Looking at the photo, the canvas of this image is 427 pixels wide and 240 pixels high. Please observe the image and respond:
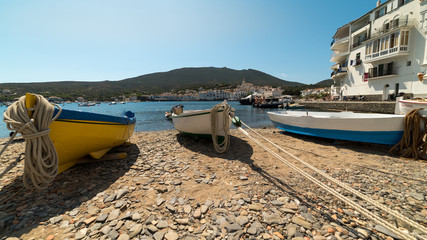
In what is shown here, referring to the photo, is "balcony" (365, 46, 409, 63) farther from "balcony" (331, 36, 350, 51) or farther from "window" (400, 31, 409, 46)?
"balcony" (331, 36, 350, 51)

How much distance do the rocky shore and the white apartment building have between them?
25.3 meters

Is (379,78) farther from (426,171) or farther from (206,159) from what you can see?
(206,159)

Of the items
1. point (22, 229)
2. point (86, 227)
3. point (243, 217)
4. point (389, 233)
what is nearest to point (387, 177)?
point (389, 233)

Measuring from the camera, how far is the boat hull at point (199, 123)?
19.0 feet

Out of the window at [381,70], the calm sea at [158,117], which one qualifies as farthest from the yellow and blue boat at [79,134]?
the window at [381,70]

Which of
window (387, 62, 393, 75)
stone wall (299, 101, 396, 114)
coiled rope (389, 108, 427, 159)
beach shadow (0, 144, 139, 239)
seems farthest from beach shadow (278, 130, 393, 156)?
window (387, 62, 393, 75)

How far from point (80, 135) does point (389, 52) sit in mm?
33522

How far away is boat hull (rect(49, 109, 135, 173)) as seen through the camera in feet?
11.1

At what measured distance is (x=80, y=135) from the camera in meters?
3.79

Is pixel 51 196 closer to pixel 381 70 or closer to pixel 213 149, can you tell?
pixel 213 149

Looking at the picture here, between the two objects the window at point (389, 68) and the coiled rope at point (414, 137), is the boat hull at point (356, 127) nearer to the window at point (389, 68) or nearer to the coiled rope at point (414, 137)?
the coiled rope at point (414, 137)

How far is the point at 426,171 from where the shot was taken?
4.03 meters

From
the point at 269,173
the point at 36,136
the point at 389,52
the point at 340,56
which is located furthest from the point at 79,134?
the point at 340,56

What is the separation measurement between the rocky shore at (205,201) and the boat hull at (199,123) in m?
1.50
